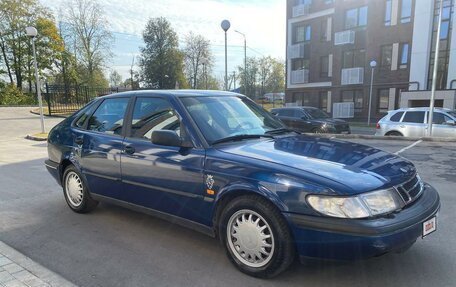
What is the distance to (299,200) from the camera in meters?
2.76

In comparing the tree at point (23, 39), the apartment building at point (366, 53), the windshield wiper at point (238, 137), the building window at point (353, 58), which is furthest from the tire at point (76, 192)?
the tree at point (23, 39)

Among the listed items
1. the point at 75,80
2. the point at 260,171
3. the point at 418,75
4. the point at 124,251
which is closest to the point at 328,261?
the point at 260,171

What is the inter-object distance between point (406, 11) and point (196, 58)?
1836 inches

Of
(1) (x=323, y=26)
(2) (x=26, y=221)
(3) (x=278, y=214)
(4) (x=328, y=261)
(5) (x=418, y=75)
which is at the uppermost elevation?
(1) (x=323, y=26)

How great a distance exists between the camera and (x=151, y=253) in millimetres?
3689

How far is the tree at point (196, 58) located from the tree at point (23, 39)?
87.1ft

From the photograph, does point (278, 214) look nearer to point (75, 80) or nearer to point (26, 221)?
point (26, 221)

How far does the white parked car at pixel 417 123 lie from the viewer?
11.6 metres

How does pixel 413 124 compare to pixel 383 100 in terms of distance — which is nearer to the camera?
pixel 413 124

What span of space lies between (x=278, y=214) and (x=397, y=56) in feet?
87.1

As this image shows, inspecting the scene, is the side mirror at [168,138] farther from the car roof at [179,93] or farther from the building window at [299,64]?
the building window at [299,64]

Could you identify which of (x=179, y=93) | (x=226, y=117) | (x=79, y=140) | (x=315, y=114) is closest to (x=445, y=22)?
(x=315, y=114)

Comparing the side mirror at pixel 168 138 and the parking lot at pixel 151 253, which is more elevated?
the side mirror at pixel 168 138

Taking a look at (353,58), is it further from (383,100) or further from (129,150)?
(129,150)
